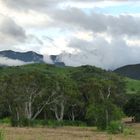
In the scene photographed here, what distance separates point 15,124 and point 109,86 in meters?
32.9

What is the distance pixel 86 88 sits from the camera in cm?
10731

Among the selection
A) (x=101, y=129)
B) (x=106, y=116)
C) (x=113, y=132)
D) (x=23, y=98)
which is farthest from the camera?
(x=23, y=98)

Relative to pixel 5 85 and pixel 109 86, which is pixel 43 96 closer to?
pixel 5 85

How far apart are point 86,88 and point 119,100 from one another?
12039 mm

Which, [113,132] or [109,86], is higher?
[109,86]

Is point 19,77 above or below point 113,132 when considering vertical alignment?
above

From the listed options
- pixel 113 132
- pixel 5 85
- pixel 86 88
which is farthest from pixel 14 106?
pixel 113 132

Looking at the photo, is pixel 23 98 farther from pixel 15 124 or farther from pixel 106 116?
pixel 106 116

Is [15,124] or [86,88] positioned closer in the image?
[15,124]

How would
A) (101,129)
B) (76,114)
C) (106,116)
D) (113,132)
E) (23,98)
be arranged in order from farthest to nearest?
(76,114), (23,98), (106,116), (101,129), (113,132)

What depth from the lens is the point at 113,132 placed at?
60.8m

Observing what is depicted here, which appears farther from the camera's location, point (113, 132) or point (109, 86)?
point (109, 86)

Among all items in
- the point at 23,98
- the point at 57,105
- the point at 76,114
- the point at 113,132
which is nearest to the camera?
the point at 113,132

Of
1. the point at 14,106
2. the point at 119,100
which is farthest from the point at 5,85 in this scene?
the point at 119,100
